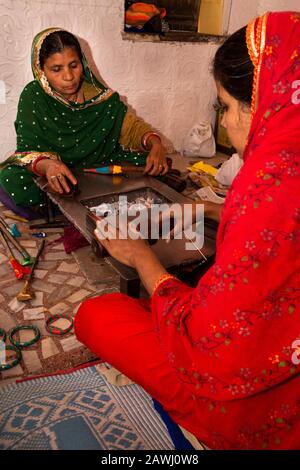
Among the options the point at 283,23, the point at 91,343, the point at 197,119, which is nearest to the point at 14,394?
the point at 91,343

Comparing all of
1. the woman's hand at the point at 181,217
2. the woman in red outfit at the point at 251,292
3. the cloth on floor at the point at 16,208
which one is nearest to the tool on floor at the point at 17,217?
the cloth on floor at the point at 16,208

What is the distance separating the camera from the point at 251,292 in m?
0.87

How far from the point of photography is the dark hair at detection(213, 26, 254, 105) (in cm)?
97

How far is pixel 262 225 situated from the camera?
84 cm

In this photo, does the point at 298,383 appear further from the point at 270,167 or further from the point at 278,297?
the point at 270,167

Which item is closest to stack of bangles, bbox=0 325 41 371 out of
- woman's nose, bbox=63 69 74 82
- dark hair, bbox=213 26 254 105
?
dark hair, bbox=213 26 254 105

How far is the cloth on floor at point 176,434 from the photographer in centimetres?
121

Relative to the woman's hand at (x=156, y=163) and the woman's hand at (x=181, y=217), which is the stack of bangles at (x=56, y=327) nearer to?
the woman's hand at (x=181, y=217)

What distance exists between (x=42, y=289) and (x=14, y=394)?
29.5 inches

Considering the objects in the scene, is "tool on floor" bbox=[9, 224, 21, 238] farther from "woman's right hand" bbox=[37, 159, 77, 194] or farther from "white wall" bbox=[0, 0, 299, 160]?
"white wall" bbox=[0, 0, 299, 160]

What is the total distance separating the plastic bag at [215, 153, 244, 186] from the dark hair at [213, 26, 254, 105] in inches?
87.9

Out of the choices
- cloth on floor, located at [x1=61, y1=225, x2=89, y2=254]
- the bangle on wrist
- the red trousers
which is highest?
the bangle on wrist

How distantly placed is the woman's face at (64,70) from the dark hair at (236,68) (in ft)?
5.51

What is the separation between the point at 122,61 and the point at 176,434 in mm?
3404
